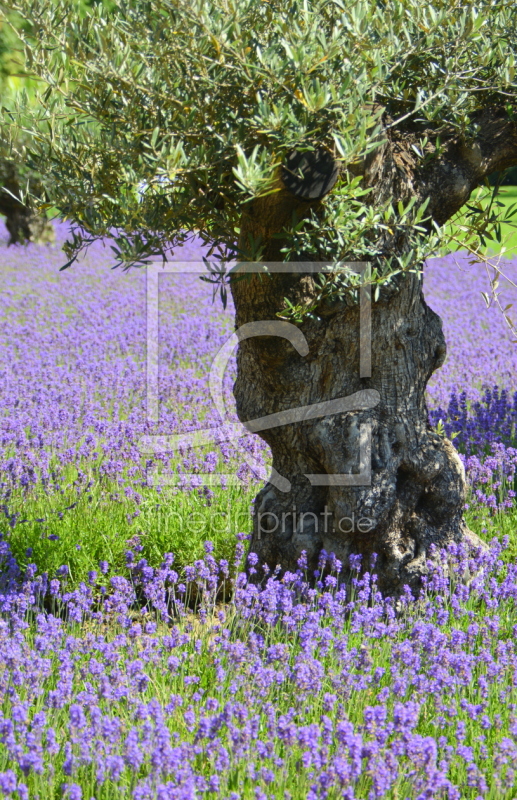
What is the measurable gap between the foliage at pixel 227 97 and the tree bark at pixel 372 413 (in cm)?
26

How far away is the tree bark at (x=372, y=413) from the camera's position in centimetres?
373

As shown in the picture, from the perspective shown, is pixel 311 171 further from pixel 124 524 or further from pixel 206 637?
pixel 124 524

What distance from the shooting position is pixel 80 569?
172 inches

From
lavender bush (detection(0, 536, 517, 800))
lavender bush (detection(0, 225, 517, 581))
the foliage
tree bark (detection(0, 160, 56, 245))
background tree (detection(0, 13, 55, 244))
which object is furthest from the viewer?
tree bark (detection(0, 160, 56, 245))

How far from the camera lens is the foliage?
9.30 ft

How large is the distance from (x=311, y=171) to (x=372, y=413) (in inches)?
48.7

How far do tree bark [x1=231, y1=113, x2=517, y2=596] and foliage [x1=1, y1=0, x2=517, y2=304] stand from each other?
0.26 meters

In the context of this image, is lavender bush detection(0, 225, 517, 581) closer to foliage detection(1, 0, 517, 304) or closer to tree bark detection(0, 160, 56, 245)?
foliage detection(1, 0, 517, 304)

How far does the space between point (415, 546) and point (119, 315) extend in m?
7.98

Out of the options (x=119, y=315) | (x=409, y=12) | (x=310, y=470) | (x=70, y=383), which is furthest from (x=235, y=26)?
(x=119, y=315)

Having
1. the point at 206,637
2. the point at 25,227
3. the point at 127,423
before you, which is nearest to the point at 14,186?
the point at 25,227

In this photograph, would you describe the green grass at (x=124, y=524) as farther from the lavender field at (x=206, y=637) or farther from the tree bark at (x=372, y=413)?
the tree bark at (x=372, y=413)

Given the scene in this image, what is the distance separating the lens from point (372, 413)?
152 inches

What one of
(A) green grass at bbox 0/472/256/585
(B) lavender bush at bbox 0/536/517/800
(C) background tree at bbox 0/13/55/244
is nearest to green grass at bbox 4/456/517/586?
(A) green grass at bbox 0/472/256/585
